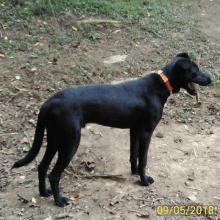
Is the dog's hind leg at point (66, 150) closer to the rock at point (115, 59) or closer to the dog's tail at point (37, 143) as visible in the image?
the dog's tail at point (37, 143)

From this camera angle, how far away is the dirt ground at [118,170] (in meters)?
3.24

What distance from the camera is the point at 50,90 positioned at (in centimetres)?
600

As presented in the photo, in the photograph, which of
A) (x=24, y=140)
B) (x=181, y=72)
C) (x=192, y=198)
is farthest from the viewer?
(x=24, y=140)

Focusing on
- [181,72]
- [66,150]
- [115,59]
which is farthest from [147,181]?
[115,59]

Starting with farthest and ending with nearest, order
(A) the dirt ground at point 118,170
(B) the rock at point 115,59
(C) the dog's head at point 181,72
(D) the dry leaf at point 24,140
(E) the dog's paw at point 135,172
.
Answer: (B) the rock at point 115,59, (D) the dry leaf at point 24,140, (E) the dog's paw at point 135,172, (C) the dog's head at point 181,72, (A) the dirt ground at point 118,170

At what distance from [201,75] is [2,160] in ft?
12.3

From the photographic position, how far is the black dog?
300 cm

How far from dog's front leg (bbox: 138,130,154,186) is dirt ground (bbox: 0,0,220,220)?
11 cm

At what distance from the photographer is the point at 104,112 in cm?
322

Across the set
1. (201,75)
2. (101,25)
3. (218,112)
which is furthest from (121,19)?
(201,75)

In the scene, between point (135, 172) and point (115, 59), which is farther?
point (115, 59)
